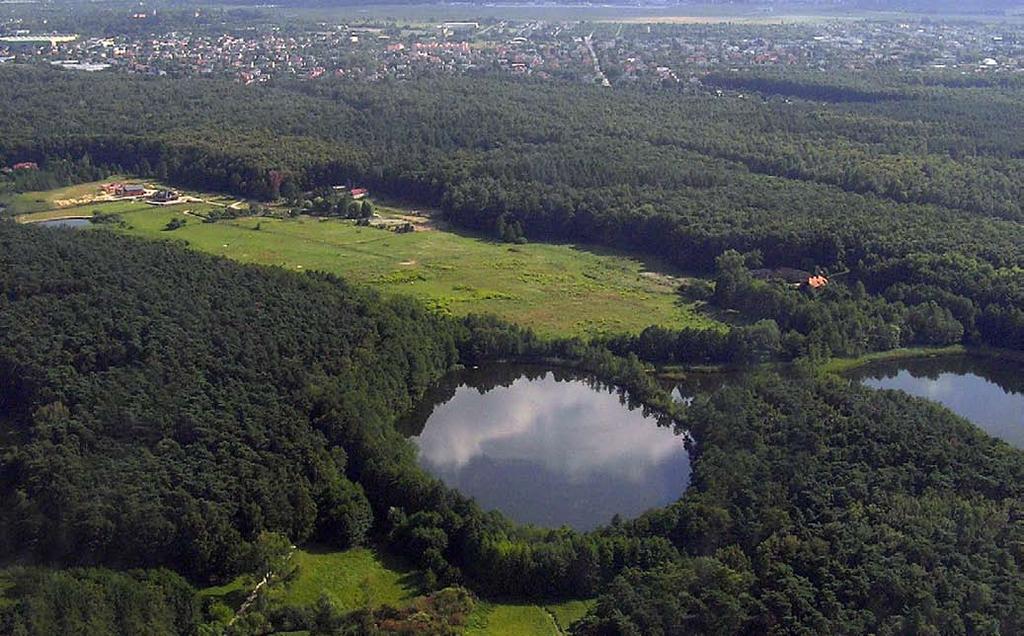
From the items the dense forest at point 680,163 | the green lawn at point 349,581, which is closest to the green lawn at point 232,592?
the green lawn at point 349,581

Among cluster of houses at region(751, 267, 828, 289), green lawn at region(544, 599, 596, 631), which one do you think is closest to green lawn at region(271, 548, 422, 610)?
green lawn at region(544, 599, 596, 631)

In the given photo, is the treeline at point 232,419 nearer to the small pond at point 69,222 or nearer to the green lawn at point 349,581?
the green lawn at point 349,581

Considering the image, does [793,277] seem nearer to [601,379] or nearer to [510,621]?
[601,379]

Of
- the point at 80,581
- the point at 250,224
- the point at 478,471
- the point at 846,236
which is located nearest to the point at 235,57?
the point at 250,224

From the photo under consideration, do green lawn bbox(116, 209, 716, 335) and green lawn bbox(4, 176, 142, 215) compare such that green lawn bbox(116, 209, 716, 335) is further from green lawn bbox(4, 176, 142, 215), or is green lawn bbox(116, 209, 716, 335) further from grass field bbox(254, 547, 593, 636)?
grass field bbox(254, 547, 593, 636)

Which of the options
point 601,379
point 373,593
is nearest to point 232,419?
point 373,593

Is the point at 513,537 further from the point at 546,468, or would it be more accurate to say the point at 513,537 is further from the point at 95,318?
the point at 95,318
